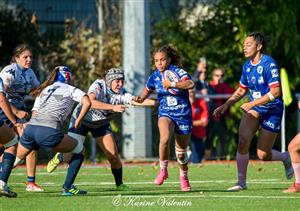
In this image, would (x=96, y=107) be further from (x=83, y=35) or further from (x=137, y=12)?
(x=83, y=35)

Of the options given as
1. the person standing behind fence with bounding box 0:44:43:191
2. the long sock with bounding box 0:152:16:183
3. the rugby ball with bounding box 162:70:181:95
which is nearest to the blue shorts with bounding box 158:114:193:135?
the rugby ball with bounding box 162:70:181:95

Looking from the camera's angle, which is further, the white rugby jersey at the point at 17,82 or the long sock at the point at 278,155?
the long sock at the point at 278,155

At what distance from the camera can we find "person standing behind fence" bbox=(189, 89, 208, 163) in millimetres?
21297

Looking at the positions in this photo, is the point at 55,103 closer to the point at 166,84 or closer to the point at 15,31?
the point at 166,84

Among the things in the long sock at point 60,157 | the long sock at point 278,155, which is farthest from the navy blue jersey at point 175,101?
the long sock at point 60,157

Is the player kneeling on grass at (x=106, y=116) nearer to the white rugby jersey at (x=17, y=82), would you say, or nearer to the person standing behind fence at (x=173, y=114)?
the person standing behind fence at (x=173, y=114)

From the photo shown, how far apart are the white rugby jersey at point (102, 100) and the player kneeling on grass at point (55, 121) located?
1.44 m

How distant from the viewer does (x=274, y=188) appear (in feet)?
46.8

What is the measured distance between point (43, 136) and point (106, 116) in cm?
203

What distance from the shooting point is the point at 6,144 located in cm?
1366

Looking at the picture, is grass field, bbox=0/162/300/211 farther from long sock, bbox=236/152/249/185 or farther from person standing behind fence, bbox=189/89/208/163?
person standing behind fence, bbox=189/89/208/163

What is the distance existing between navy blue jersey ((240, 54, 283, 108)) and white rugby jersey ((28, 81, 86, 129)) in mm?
2327

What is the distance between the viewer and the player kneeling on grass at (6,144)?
12922mm

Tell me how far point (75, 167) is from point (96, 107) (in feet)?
4.55
